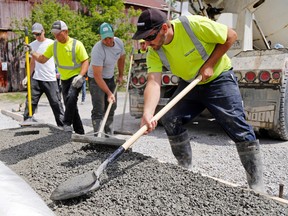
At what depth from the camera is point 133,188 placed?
8.05 feet

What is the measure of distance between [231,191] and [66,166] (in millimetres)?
1499

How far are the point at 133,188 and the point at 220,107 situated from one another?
38.4 inches

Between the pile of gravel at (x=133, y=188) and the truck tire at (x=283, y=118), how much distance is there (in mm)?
2182

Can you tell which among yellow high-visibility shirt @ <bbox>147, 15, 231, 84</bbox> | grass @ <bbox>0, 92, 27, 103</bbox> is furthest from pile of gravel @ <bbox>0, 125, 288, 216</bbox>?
grass @ <bbox>0, 92, 27, 103</bbox>

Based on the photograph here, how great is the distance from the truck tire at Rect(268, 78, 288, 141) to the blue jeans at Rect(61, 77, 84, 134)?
2.73 metres

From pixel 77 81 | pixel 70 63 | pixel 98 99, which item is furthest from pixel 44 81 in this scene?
pixel 98 99

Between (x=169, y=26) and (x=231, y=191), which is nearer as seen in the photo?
(x=231, y=191)

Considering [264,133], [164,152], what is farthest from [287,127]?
[164,152]

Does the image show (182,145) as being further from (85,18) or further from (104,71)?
(85,18)

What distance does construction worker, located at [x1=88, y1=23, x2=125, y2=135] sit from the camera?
4164 millimetres

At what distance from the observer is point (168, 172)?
8.92ft

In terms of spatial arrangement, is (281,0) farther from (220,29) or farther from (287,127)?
(220,29)

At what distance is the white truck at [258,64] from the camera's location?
4.26 m

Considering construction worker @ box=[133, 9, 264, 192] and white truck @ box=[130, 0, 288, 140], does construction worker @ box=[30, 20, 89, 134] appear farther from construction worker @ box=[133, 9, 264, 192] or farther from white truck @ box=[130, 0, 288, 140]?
white truck @ box=[130, 0, 288, 140]
